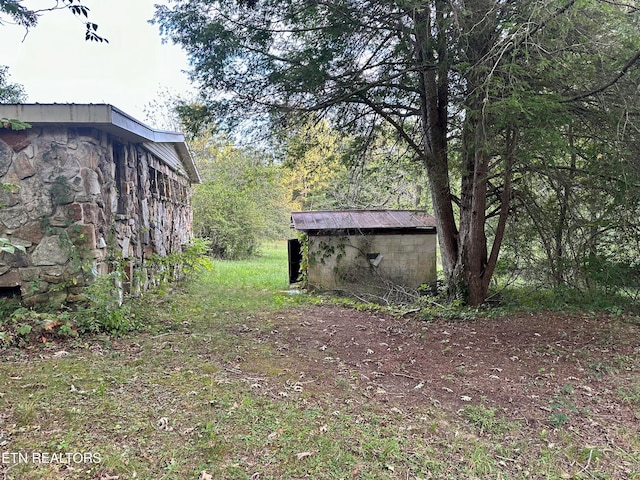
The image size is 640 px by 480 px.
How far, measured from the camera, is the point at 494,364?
13.4ft

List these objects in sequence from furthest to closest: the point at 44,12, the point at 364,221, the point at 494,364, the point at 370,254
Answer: the point at 364,221 → the point at 370,254 → the point at 494,364 → the point at 44,12

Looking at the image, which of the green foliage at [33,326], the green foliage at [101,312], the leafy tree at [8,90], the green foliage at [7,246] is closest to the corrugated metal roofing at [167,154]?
the green foliage at [101,312]

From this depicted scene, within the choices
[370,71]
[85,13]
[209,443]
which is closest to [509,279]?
[370,71]

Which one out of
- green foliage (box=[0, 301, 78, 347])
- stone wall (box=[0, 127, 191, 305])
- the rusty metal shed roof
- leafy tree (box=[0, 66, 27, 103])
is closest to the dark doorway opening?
the rusty metal shed roof

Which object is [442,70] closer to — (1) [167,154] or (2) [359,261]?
(2) [359,261]

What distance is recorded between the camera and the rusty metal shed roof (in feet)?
29.1

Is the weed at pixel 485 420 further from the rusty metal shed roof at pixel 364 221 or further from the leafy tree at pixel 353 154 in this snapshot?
the rusty metal shed roof at pixel 364 221

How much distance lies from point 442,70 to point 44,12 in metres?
4.38

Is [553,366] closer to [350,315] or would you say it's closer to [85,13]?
[350,315]

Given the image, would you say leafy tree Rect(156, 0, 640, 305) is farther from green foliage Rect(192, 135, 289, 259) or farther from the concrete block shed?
green foliage Rect(192, 135, 289, 259)

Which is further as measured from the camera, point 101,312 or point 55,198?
point 55,198

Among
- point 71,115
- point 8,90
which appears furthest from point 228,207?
point 71,115

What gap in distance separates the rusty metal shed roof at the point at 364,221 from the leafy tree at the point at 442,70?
1.91 metres

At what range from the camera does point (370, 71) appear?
6.30m
